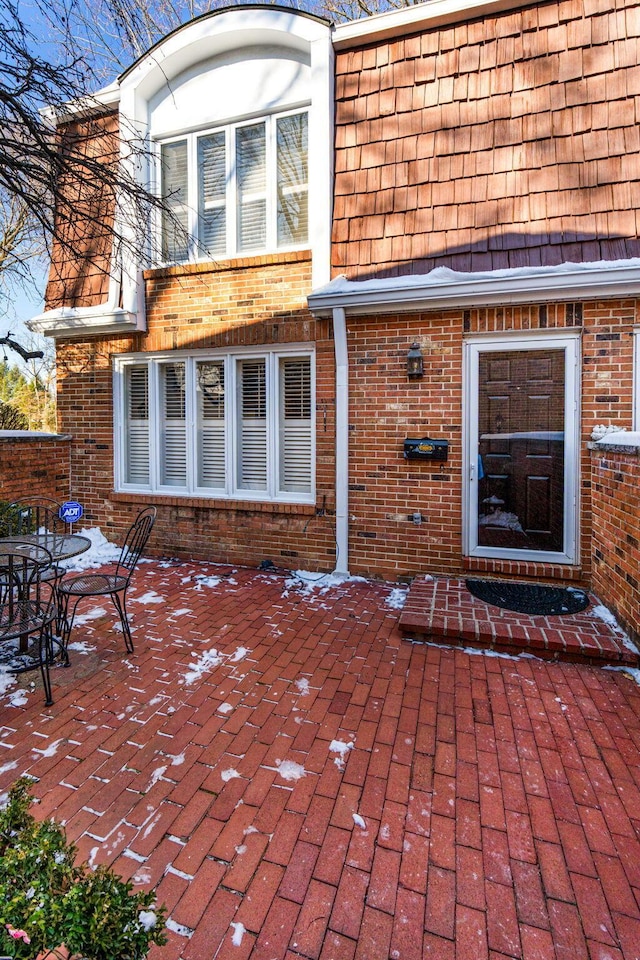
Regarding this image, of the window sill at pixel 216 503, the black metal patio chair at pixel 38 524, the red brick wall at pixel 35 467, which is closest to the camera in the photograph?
the black metal patio chair at pixel 38 524

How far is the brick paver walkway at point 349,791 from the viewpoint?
5.27ft

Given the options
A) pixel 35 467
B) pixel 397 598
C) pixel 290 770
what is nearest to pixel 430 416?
pixel 397 598

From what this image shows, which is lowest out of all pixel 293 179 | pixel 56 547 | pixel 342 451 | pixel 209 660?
pixel 209 660

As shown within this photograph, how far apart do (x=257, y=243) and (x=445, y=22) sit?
2798mm

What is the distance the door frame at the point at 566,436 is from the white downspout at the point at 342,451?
46.7 inches

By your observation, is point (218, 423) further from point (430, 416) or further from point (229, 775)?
point (229, 775)

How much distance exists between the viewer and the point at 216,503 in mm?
5691

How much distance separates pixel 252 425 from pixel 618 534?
12.7ft

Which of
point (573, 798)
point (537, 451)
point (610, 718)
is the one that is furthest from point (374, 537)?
point (573, 798)

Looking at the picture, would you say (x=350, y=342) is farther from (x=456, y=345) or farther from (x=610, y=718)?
(x=610, y=718)

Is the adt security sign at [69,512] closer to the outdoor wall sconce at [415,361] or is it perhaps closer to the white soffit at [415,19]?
the outdoor wall sconce at [415,361]

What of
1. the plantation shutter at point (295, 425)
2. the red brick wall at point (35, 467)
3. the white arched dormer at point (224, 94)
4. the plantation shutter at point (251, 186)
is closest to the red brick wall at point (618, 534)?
the plantation shutter at point (295, 425)

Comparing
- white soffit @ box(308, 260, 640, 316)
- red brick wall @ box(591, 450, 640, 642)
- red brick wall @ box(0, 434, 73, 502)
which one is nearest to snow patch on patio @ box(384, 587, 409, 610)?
red brick wall @ box(591, 450, 640, 642)

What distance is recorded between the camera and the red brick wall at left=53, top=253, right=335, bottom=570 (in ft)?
17.1
